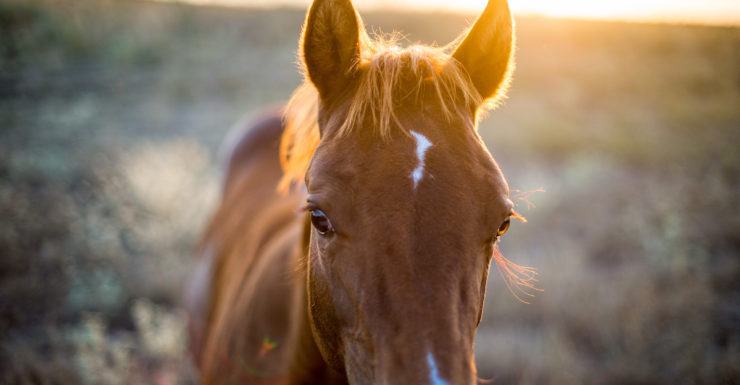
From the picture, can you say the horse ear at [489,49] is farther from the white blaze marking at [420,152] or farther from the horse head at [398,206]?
the white blaze marking at [420,152]

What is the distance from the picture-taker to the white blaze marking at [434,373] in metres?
0.94

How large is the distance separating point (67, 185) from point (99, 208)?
1137 millimetres

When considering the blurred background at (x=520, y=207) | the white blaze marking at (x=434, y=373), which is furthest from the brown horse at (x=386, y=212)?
the blurred background at (x=520, y=207)

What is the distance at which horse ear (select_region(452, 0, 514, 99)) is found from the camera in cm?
154

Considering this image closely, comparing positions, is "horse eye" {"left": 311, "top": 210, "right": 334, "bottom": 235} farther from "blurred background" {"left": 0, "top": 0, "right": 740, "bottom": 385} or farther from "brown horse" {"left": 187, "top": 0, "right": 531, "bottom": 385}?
"blurred background" {"left": 0, "top": 0, "right": 740, "bottom": 385}

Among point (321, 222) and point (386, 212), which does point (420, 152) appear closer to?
point (386, 212)

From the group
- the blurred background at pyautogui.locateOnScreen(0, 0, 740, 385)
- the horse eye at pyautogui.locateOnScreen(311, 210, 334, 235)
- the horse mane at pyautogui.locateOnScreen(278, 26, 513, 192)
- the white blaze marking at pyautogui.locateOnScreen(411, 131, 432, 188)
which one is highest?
the horse mane at pyautogui.locateOnScreen(278, 26, 513, 192)

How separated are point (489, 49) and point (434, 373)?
4.20 ft

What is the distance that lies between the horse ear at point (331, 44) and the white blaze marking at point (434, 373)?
1.07 meters

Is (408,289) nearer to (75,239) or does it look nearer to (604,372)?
(604,372)

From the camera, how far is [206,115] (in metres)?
12.3

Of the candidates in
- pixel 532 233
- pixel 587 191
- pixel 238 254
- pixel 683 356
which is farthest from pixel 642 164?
pixel 238 254

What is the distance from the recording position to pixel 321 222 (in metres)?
1.26

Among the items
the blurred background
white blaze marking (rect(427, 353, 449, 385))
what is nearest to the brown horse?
white blaze marking (rect(427, 353, 449, 385))
